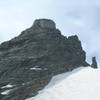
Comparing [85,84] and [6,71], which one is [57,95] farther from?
[6,71]

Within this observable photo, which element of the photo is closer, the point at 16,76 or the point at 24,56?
the point at 16,76

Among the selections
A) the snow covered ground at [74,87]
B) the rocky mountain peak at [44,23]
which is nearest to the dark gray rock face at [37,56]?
the rocky mountain peak at [44,23]

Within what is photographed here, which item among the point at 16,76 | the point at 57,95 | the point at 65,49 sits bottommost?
the point at 57,95

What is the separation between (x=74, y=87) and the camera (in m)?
56.7

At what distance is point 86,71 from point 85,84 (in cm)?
887

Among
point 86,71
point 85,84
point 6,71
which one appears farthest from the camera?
point 6,71

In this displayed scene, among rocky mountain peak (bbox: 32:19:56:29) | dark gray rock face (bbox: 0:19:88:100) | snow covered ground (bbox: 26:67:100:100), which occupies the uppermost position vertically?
rocky mountain peak (bbox: 32:19:56:29)

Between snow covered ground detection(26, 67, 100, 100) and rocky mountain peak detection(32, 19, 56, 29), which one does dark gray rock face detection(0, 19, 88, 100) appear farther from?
snow covered ground detection(26, 67, 100, 100)

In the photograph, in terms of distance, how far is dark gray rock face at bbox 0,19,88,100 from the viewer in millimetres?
66125

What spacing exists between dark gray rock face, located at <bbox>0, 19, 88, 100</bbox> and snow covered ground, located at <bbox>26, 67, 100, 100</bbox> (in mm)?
2358

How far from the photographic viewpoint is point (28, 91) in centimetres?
5672

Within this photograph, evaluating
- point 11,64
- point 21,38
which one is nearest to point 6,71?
point 11,64

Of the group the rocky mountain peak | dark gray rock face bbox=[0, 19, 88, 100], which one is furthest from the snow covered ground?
the rocky mountain peak

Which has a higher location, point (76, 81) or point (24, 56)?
point (24, 56)
